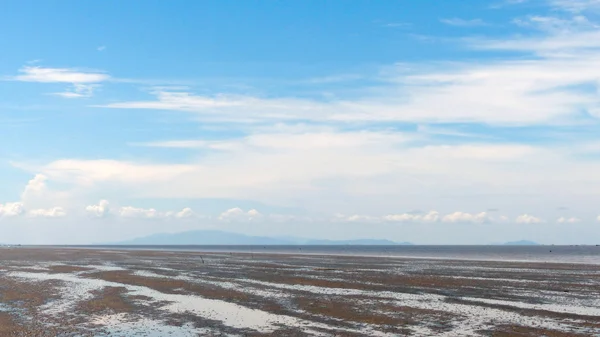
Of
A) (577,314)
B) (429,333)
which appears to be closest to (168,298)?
(429,333)

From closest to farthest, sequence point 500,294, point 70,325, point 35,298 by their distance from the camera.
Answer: point 70,325 < point 35,298 < point 500,294

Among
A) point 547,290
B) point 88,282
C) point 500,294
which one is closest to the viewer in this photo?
point 500,294

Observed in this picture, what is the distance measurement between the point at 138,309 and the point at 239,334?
9.98 m

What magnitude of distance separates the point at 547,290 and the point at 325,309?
2120 cm

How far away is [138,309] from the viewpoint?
104 ft

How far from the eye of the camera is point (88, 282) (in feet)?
158

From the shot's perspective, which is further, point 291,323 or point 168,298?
point 168,298

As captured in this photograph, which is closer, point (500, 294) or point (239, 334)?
point (239, 334)

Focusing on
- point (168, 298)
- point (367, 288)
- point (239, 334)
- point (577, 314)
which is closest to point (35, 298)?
point (168, 298)

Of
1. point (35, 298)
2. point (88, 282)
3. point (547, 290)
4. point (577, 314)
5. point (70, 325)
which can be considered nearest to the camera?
point (70, 325)

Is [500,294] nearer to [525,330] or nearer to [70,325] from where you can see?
[525,330]

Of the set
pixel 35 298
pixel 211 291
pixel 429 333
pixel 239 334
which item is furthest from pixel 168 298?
pixel 429 333

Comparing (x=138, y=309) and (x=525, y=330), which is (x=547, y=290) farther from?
(x=138, y=309)

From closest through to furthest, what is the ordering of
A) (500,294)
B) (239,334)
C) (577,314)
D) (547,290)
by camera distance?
1. (239,334)
2. (577,314)
3. (500,294)
4. (547,290)
